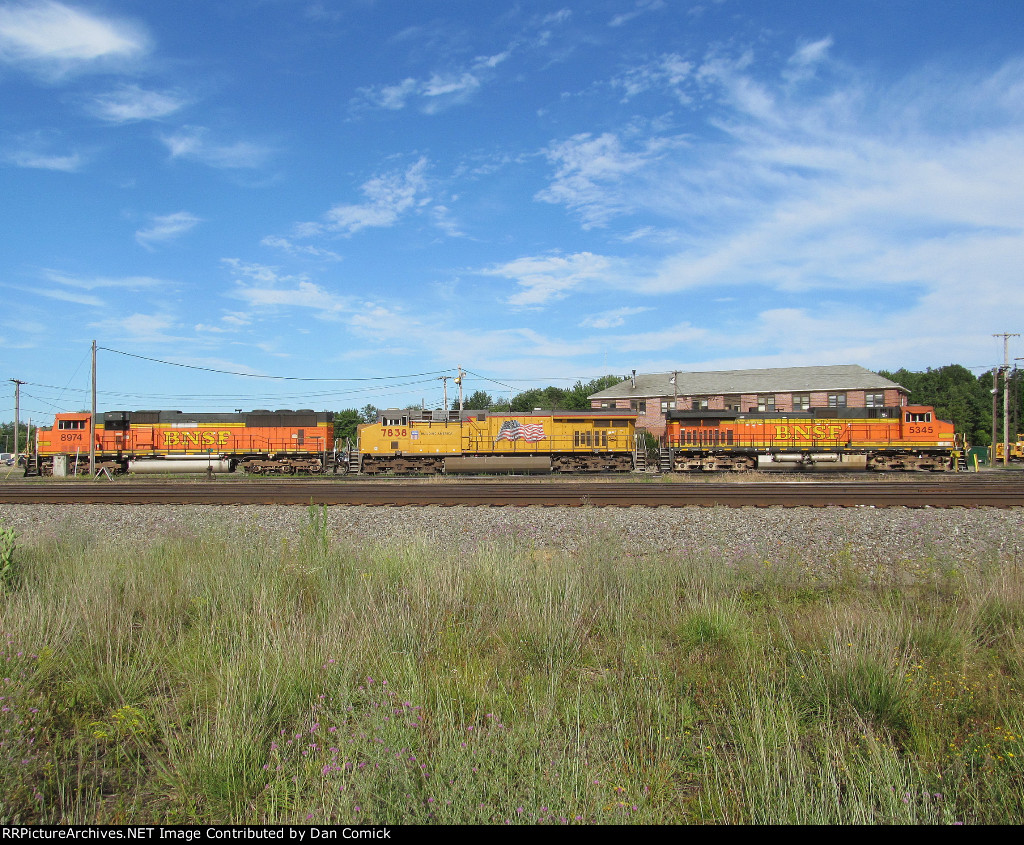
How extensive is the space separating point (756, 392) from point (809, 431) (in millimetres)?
28703

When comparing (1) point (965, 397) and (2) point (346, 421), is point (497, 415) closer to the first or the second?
(2) point (346, 421)

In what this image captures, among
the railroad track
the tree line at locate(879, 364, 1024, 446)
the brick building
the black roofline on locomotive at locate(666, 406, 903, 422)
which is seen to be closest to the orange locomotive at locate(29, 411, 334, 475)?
the railroad track

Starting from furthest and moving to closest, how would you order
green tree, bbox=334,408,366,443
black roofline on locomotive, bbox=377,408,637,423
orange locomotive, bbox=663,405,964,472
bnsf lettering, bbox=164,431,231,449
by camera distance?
1. green tree, bbox=334,408,366,443
2. bnsf lettering, bbox=164,431,231,449
3. orange locomotive, bbox=663,405,964,472
4. black roofline on locomotive, bbox=377,408,637,423

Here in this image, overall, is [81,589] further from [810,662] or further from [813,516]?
[813,516]

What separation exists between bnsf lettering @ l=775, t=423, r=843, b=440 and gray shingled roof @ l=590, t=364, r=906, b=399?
70.7 feet

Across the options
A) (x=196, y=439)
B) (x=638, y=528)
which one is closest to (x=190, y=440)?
(x=196, y=439)

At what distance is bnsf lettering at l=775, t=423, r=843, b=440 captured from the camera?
101 ft

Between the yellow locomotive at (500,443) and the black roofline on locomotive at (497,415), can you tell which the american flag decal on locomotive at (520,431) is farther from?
the black roofline on locomotive at (497,415)

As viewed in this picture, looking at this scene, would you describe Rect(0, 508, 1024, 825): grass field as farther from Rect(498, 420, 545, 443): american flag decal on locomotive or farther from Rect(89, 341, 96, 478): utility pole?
Rect(89, 341, 96, 478): utility pole

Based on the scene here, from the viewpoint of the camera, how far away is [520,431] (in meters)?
29.0

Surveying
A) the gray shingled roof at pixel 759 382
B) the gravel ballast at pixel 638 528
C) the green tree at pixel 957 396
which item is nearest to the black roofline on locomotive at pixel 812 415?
the gravel ballast at pixel 638 528

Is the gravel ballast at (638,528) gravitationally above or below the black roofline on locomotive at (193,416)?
below

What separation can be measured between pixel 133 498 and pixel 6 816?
16.8 metres

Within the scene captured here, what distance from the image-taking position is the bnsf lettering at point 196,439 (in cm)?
3200
